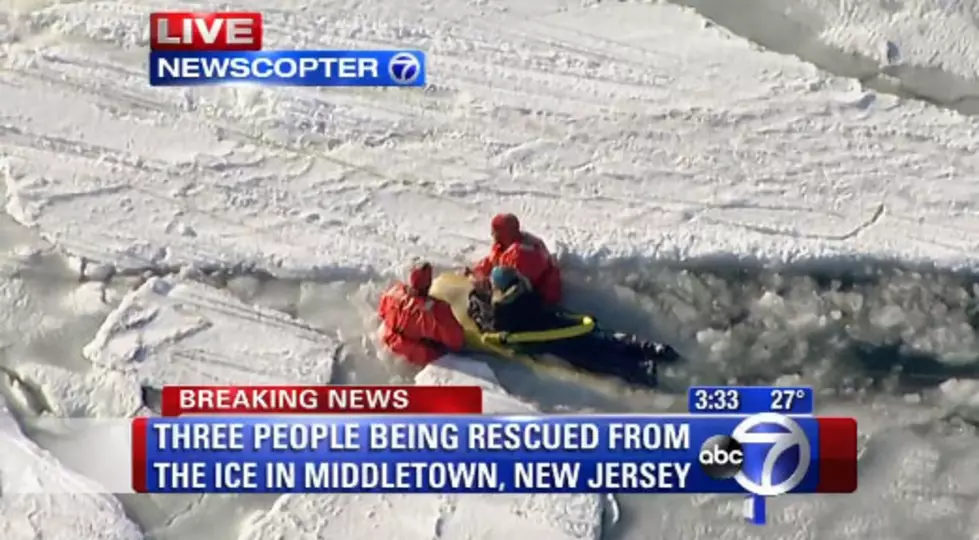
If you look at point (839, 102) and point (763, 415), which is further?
point (839, 102)

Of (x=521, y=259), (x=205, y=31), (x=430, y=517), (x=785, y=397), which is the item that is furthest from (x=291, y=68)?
(x=785, y=397)

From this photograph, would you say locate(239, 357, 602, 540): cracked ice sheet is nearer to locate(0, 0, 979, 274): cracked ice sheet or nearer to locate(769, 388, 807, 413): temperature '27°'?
locate(769, 388, 807, 413): temperature '27°'

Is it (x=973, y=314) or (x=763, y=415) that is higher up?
(x=973, y=314)

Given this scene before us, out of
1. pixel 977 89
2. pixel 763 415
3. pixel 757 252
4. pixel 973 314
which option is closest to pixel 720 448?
pixel 763 415

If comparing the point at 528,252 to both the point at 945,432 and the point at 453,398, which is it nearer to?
the point at 453,398

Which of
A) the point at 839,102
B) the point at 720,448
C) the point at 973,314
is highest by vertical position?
the point at 839,102

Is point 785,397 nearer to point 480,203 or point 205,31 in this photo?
point 480,203

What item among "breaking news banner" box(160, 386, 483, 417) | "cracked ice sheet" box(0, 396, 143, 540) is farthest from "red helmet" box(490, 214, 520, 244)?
"cracked ice sheet" box(0, 396, 143, 540)
